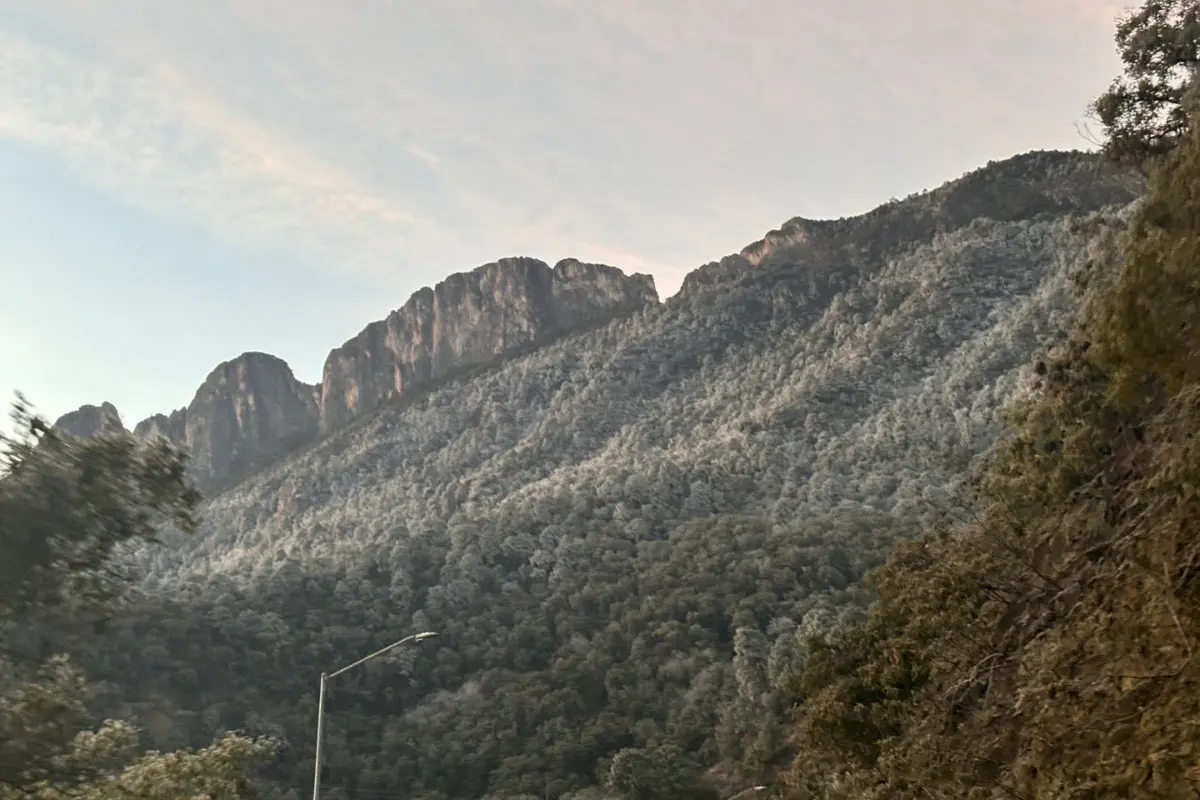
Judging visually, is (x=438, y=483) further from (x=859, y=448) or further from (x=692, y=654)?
(x=692, y=654)

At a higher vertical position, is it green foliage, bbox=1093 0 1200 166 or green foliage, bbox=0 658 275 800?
green foliage, bbox=1093 0 1200 166

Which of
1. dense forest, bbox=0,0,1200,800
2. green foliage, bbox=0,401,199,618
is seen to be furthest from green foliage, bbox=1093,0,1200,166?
green foliage, bbox=0,401,199,618

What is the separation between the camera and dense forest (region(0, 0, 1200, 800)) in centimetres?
1027

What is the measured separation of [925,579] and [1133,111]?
9.40m

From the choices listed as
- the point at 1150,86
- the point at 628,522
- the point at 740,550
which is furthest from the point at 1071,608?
the point at 628,522

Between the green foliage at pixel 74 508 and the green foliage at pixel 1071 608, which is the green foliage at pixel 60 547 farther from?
the green foliage at pixel 1071 608

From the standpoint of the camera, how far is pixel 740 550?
275ft

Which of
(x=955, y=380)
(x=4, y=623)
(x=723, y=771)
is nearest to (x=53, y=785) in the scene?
(x=4, y=623)

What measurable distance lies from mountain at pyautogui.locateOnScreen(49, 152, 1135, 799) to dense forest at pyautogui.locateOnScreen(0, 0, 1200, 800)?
0.42 m

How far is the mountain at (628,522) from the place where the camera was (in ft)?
204

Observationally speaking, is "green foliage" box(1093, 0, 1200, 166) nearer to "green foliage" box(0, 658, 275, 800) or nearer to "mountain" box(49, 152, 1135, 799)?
"mountain" box(49, 152, 1135, 799)

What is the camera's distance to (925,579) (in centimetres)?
2059

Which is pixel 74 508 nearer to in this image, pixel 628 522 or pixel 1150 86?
pixel 1150 86

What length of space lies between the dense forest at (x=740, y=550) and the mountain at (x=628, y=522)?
0.42 m
